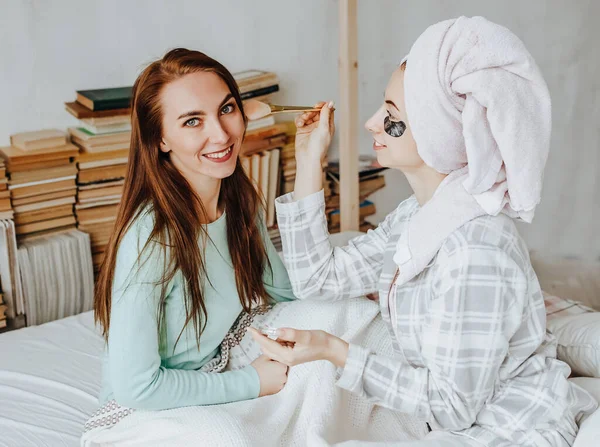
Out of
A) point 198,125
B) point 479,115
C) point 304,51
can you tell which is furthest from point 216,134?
point 304,51

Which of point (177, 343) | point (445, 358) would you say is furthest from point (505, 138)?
point (177, 343)

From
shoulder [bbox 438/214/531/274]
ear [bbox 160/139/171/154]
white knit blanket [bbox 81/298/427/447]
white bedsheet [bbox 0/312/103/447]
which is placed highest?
ear [bbox 160/139/171/154]

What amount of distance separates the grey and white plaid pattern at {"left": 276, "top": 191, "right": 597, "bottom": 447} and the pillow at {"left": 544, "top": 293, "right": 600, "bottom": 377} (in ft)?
0.74

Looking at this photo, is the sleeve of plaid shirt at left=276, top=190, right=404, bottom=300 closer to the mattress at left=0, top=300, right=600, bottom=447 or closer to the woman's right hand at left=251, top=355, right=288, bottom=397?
the woman's right hand at left=251, top=355, right=288, bottom=397

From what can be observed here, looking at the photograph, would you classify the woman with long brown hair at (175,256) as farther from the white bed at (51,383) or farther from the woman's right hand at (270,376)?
the white bed at (51,383)

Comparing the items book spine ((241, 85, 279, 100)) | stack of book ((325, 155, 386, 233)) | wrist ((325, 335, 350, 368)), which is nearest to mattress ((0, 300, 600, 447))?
wrist ((325, 335, 350, 368))

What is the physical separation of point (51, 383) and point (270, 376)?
0.59m

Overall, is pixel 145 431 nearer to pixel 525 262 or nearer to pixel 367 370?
pixel 367 370

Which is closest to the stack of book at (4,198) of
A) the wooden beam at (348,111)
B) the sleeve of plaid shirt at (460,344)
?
the wooden beam at (348,111)

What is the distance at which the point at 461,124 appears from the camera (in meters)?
1.32

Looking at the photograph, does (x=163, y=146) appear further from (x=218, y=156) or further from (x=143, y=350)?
(x=143, y=350)

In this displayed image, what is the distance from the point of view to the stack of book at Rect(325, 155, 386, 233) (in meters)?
2.92

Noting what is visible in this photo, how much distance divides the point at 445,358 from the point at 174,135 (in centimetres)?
71

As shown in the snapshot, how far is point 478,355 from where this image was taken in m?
1.31
